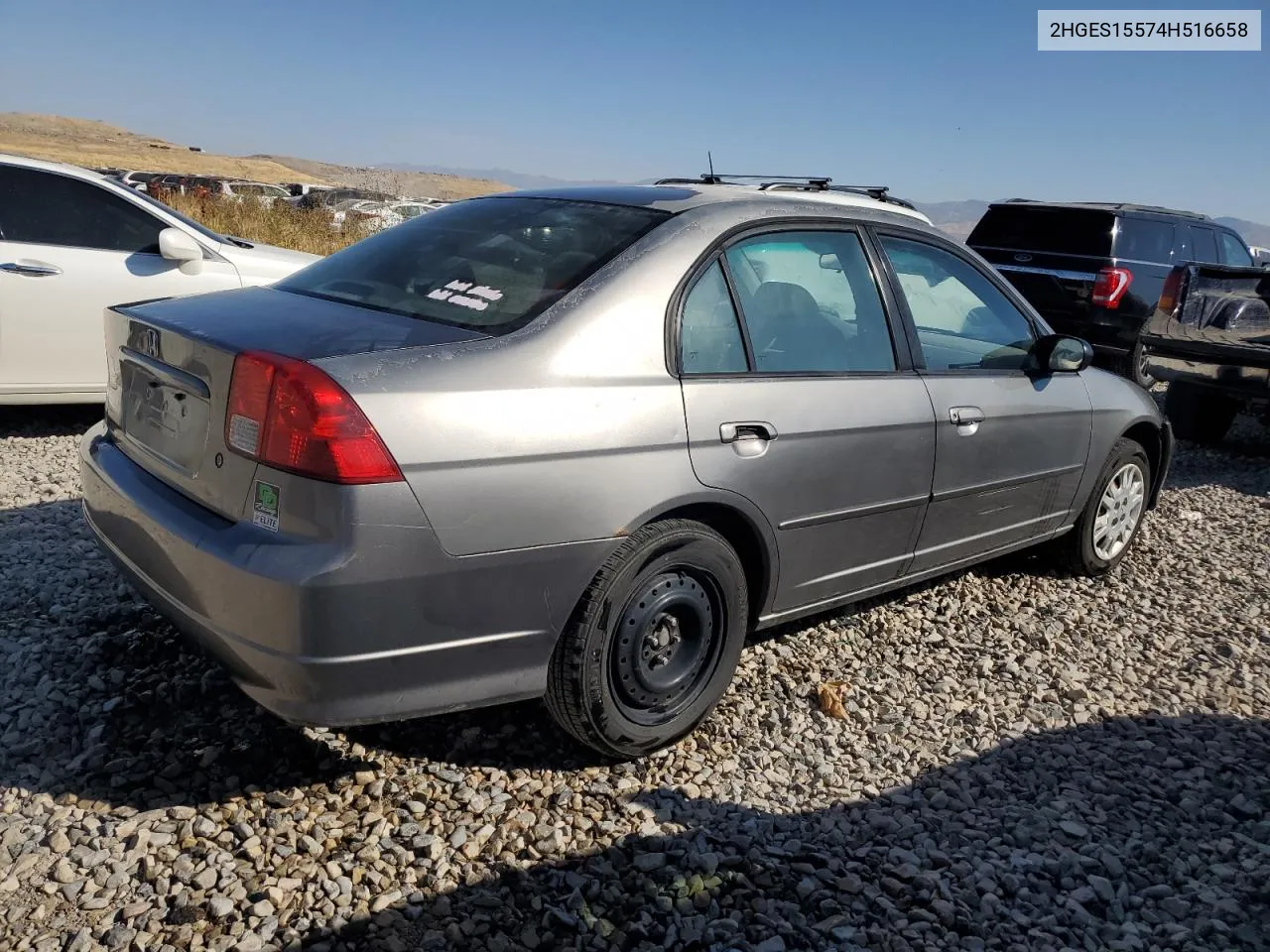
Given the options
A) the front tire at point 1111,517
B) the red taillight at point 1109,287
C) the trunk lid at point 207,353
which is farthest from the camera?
the red taillight at point 1109,287

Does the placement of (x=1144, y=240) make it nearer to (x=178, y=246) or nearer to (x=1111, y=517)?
(x=1111, y=517)

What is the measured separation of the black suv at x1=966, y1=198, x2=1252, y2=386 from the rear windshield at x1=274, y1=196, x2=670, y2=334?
25.2 feet

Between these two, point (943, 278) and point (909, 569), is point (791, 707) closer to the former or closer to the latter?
point (909, 569)

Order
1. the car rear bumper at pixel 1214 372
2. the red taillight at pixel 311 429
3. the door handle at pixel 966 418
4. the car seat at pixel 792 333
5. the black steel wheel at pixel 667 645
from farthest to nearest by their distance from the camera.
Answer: the car rear bumper at pixel 1214 372 < the door handle at pixel 966 418 < the car seat at pixel 792 333 < the black steel wheel at pixel 667 645 < the red taillight at pixel 311 429

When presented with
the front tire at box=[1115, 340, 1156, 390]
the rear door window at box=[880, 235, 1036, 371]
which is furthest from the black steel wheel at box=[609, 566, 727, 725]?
the front tire at box=[1115, 340, 1156, 390]

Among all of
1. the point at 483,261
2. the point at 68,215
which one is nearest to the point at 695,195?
the point at 483,261

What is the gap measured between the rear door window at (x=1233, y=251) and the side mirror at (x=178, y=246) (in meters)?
11.2

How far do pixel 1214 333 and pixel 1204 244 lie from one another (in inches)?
157

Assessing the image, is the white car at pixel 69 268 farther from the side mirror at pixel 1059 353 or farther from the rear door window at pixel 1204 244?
the rear door window at pixel 1204 244

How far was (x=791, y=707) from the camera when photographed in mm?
3566

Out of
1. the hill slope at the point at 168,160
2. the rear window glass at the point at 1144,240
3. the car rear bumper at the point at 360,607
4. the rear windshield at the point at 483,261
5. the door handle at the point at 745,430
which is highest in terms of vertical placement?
the hill slope at the point at 168,160

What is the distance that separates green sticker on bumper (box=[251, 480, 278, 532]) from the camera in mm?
2408

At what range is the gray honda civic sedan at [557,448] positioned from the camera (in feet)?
7.89

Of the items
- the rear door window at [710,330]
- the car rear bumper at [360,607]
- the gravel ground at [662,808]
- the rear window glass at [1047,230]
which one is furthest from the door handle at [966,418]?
the rear window glass at [1047,230]
